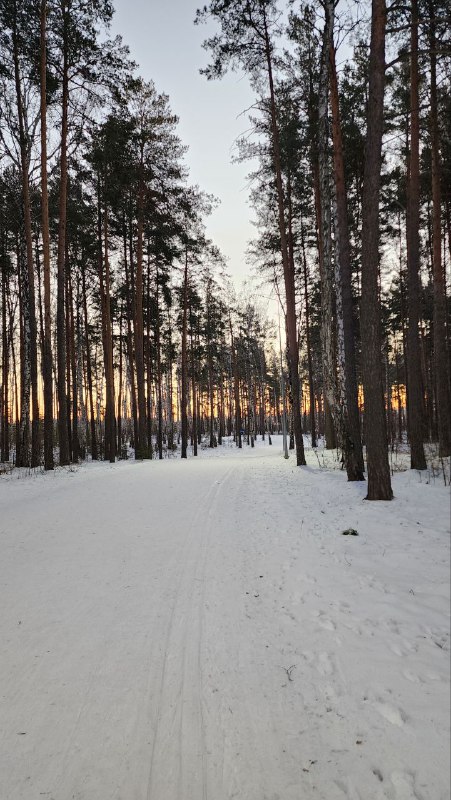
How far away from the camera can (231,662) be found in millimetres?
2826

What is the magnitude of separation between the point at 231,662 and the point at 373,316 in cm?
541

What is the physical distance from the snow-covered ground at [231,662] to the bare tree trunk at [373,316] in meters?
0.65

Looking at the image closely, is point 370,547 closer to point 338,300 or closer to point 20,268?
→ point 338,300

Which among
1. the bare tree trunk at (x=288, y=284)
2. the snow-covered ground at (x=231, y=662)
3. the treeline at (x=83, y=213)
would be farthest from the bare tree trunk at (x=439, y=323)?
the treeline at (x=83, y=213)

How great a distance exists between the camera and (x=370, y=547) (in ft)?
14.6

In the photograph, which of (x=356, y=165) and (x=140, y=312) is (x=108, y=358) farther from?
(x=356, y=165)

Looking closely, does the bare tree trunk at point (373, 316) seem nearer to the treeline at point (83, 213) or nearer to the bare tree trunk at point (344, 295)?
the bare tree trunk at point (344, 295)

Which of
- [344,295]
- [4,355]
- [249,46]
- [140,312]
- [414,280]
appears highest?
[249,46]

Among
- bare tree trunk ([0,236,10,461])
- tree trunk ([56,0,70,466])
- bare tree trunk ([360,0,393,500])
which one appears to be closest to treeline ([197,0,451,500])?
bare tree trunk ([360,0,393,500])

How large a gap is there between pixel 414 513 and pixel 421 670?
283 centimetres

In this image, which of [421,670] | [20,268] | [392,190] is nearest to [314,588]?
[421,670]

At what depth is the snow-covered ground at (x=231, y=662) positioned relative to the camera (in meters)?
1.99

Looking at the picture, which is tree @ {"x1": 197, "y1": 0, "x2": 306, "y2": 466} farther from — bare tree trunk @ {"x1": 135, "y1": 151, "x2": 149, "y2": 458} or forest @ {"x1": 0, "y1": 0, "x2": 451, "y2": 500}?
bare tree trunk @ {"x1": 135, "y1": 151, "x2": 149, "y2": 458}

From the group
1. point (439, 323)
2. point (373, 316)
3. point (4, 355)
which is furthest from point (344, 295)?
point (4, 355)
